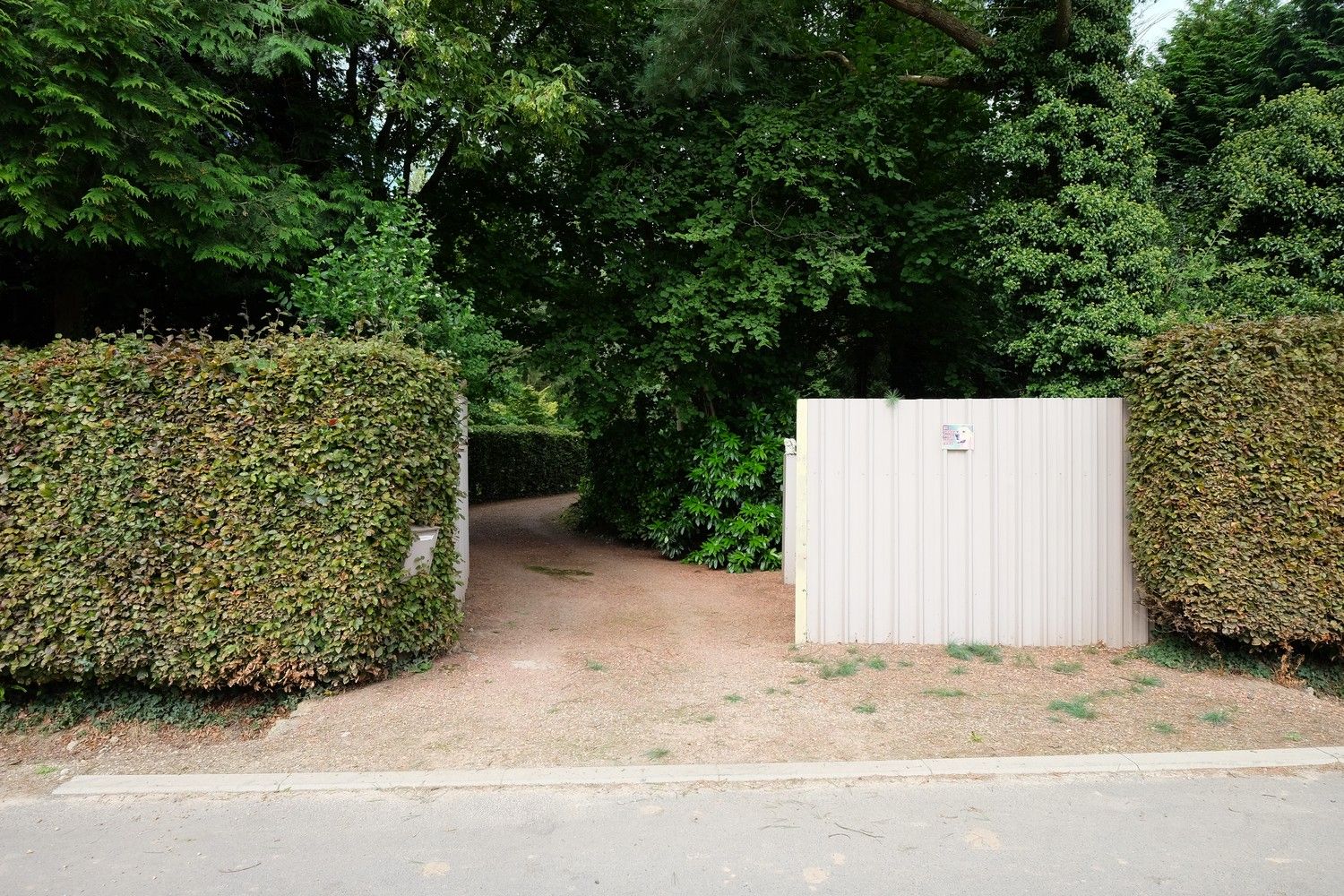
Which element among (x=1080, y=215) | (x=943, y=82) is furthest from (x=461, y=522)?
(x=943, y=82)

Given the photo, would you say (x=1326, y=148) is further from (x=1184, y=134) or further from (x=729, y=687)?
(x=729, y=687)

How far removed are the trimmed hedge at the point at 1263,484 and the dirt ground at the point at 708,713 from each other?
63 centimetres

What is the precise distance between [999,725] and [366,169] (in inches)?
353

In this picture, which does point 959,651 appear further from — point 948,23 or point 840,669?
point 948,23

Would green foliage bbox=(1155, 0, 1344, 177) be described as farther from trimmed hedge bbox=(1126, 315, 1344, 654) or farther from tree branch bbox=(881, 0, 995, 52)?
trimmed hedge bbox=(1126, 315, 1344, 654)

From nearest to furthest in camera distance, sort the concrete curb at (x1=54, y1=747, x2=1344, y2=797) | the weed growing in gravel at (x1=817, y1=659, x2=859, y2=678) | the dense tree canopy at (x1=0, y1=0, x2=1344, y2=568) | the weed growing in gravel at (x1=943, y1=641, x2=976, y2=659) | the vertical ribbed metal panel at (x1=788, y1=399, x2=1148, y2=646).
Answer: the concrete curb at (x1=54, y1=747, x2=1344, y2=797)
the weed growing in gravel at (x1=817, y1=659, x2=859, y2=678)
the weed growing in gravel at (x1=943, y1=641, x2=976, y2=659)
the vertical ribbed metal panel at (x1=788, y1=399, x2=1148, y2=646)
the dense tree canopy at (x1=0, y1=0, x2=1344, y2=568)

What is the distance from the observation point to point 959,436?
6.72 metres

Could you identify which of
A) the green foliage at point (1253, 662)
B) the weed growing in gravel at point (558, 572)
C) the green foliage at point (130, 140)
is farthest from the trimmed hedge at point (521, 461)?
the green foliage at point (1253, 662)

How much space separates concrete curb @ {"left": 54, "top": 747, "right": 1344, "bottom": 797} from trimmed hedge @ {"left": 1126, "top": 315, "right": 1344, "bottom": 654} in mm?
1504

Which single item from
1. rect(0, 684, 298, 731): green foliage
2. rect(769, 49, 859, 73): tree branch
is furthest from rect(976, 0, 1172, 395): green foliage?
rect(0, 684, 298, 731): green foliage

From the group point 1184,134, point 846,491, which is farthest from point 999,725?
point 1184,134

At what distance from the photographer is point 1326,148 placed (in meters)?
9.98

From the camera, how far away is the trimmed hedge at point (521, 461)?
21.1m

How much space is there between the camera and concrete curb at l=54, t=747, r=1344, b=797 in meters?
4.36
